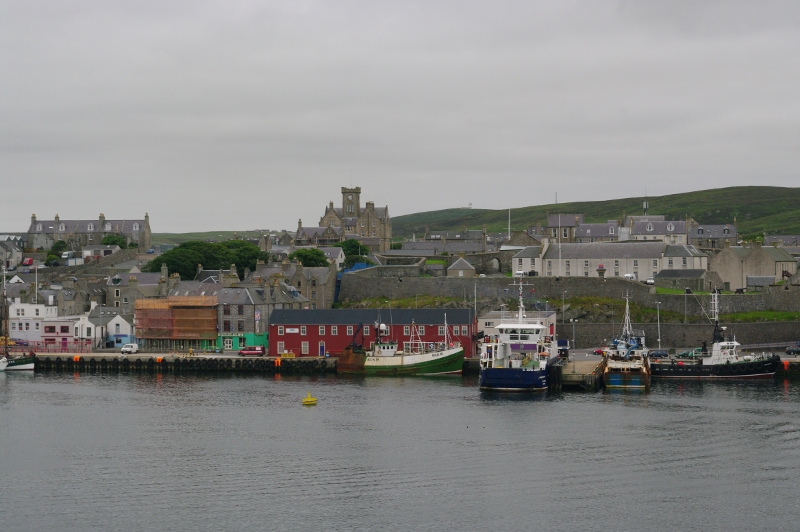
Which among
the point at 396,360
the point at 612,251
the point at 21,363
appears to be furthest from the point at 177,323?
the point at 612,251

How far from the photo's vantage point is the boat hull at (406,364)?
67625 millimetres

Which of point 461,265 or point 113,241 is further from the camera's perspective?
point 113,241

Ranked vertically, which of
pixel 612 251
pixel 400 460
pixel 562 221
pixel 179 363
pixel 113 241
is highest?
pixel 562 221

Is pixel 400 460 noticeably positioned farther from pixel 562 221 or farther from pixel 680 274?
pixel 562 221

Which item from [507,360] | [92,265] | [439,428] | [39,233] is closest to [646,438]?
[439,428]

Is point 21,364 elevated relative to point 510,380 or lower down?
elevated

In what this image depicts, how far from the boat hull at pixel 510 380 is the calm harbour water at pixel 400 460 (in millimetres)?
1246

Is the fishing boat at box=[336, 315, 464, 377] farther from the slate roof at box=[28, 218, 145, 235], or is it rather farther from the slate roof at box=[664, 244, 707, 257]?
the slate roof at box=[28, 218, 145, 235]

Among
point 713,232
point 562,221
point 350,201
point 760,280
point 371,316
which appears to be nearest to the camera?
point 371,316

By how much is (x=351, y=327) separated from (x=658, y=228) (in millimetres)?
51631

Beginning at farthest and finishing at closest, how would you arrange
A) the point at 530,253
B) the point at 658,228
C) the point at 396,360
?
1. the point at 658,228
2. the point at 530,253
3. the point at 396,360

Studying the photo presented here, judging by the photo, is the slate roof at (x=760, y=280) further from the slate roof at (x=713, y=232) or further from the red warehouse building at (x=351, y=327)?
the slate roof at (x=713, y=232)

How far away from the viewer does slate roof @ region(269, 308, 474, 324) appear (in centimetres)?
7194

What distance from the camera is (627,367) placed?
61250mm
